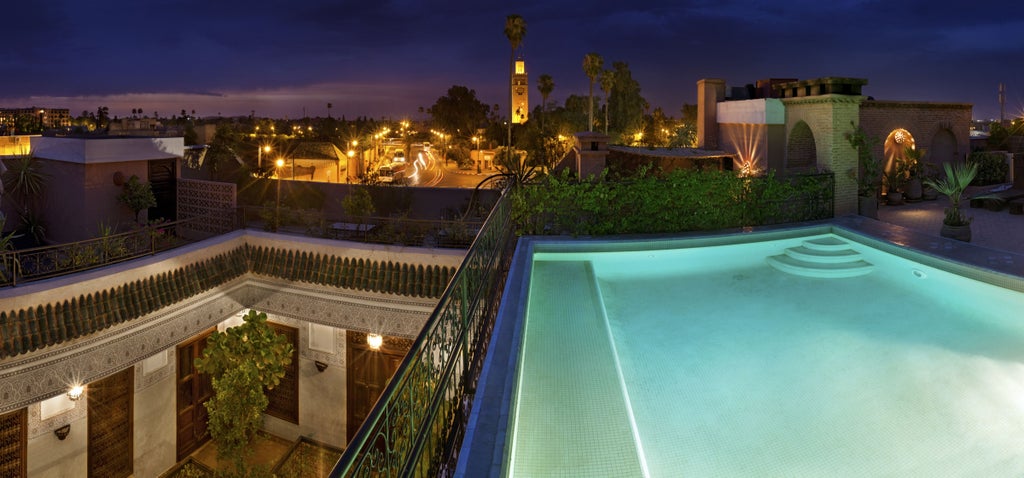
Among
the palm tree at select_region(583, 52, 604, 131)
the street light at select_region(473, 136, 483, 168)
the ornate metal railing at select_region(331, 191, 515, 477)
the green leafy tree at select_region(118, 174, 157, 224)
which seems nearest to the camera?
the ornate metal railing at select_region(331, 191, 515, 477)

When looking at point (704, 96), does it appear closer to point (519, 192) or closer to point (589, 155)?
point (589, 155)

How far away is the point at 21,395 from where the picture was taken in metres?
8.13

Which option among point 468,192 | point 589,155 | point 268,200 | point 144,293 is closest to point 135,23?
point 268,200

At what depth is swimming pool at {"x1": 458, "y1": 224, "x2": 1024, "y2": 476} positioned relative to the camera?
3801mm

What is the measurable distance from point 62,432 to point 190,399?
2728mm

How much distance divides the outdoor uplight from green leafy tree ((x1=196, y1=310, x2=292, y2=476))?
98.8 inches

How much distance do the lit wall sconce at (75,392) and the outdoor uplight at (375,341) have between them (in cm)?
491

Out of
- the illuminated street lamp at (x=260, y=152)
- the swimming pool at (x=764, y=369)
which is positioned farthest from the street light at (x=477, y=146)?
the swimming pool at (x=764, y=369)

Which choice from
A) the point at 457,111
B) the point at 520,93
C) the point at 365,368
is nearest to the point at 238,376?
the point at 365,368

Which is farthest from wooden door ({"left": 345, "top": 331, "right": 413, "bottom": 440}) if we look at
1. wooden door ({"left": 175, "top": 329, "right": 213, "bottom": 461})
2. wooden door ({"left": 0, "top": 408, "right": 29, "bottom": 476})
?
wooden door ({"left": 0, "top": 408, "right": 29, "bottom": 476})

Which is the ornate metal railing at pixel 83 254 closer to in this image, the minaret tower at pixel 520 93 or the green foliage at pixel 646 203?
the green foliage at pixel 646 203

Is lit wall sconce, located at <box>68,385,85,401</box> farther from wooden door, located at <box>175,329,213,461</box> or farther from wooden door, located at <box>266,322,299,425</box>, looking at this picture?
wooden door, located at <box>266,322,299,425</box>

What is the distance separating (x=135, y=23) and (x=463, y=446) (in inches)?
1851

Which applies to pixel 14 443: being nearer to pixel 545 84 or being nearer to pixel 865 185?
pixel 865 185
